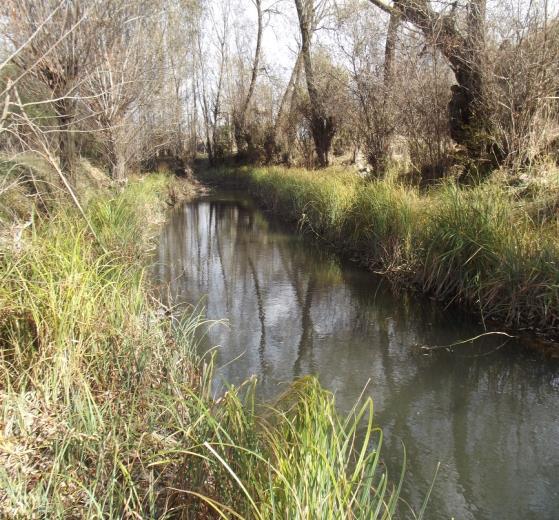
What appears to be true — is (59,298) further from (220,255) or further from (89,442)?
(220,255)

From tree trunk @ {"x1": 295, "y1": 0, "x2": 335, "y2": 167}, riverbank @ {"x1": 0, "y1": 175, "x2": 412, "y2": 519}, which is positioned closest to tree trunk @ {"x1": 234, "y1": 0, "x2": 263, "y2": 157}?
tree trunk @ {"x1": 295, "y1": 0, "x2": 335, "y2": 167}

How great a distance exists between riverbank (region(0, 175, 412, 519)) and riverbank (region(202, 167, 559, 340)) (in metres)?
2.55

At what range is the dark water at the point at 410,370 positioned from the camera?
10.4 ft

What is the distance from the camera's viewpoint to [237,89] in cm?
2433

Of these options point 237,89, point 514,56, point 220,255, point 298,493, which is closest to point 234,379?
point 298,493

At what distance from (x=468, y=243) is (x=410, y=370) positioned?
2.04m

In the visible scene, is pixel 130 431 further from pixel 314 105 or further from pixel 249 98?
pixel 249 98

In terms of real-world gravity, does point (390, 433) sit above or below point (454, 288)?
below

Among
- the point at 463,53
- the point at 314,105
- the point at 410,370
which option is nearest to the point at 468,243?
the point at 410,370

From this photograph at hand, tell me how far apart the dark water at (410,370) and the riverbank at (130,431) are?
471 millimetres

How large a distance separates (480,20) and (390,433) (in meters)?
7.05

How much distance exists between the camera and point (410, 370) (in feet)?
15.4

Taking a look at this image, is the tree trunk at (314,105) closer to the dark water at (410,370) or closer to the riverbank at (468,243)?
the riverbank at (468,243)

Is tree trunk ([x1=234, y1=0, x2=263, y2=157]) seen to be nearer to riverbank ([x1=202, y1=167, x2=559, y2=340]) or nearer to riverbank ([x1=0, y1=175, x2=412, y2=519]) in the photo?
riverbank ([x1=202, y1=167, x2=559, y2=340])
